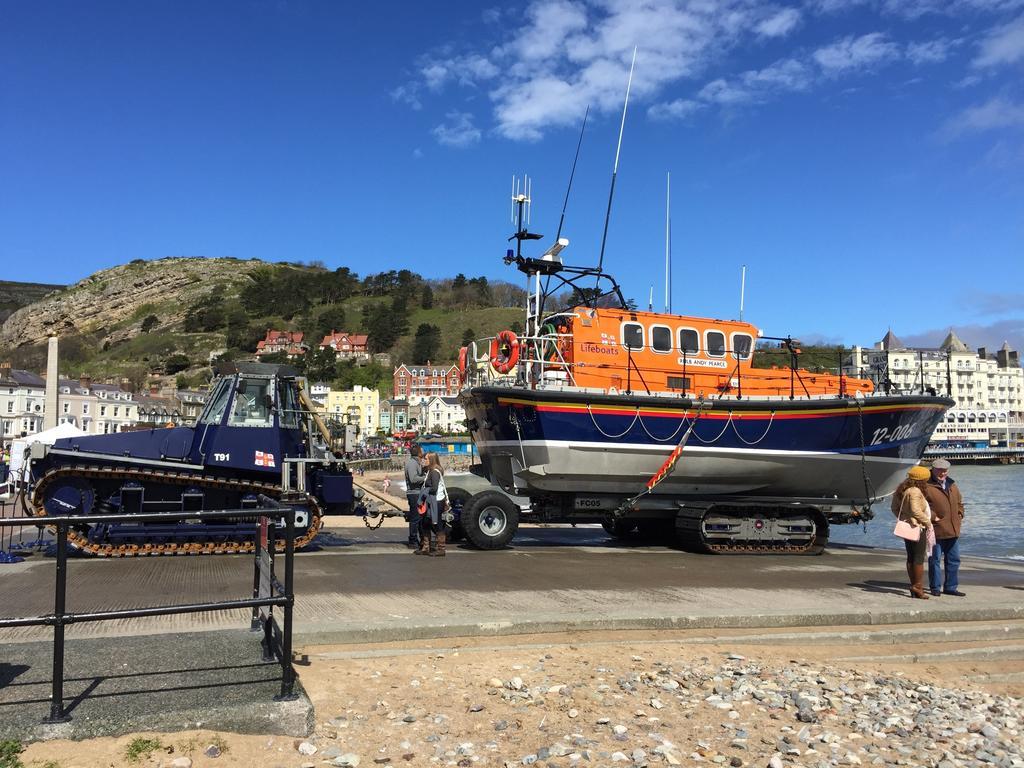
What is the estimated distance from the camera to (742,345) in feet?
45.8

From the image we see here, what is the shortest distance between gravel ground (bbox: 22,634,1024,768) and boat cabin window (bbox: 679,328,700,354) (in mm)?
8146

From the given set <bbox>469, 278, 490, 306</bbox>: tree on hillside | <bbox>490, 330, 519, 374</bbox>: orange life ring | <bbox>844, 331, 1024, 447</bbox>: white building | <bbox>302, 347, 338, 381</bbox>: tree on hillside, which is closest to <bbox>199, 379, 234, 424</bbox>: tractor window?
<bbox>490, 330, 519, 374</bbox>: orange life ring

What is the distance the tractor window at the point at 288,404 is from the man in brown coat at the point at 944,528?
9.03 meters

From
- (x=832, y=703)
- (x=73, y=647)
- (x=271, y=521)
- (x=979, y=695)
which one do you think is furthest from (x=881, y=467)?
(x=73, y=647)

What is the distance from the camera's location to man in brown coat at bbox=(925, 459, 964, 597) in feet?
27.4

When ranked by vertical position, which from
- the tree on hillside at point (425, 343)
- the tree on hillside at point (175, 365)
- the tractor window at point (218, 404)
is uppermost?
the tree on hillside at point (425, 343)

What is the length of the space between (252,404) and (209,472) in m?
1.22

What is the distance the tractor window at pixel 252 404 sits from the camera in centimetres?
1187

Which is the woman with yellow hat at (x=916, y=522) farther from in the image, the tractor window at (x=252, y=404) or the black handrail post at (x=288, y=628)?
the tractor window at (x=252, y=404)

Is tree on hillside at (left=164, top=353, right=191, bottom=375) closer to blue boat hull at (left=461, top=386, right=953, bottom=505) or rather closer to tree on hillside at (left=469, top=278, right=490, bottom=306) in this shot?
tree on hillside at (left=469, top=278, right=490, bottom=306)

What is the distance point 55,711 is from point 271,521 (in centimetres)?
160

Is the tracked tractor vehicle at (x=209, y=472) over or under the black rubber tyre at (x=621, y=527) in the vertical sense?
over

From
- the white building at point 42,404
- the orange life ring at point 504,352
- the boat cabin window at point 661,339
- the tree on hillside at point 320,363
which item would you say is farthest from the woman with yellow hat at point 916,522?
the tree on hillside at point 320,363

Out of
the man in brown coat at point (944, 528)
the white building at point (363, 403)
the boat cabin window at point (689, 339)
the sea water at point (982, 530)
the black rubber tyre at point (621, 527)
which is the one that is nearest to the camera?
the man in brown coat at point (944, 528)
